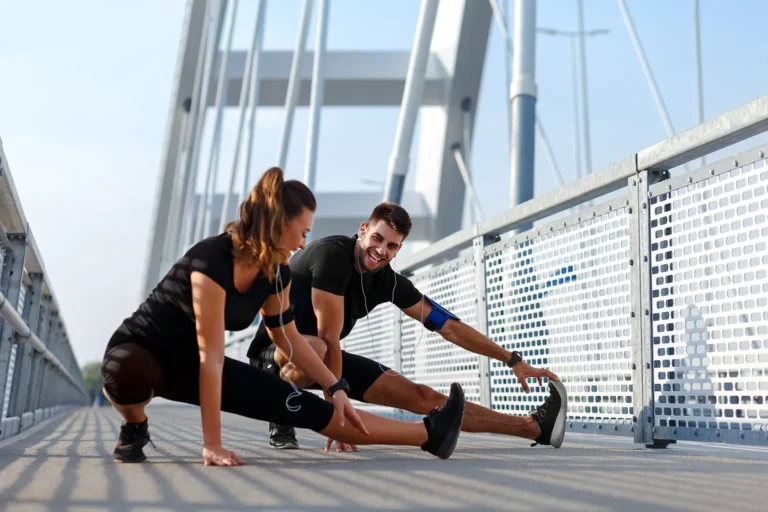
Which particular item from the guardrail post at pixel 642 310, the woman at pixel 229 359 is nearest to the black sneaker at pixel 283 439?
the woman at pixel 229 359

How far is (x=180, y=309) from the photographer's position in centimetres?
285

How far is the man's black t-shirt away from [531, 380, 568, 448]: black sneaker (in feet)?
2.27

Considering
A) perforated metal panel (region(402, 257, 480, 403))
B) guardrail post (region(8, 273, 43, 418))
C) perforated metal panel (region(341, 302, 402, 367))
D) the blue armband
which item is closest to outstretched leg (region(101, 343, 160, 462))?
the blue armband

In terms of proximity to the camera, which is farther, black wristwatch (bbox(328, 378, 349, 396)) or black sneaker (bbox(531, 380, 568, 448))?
black sneaker (bbox(531, 380, 568, 448))

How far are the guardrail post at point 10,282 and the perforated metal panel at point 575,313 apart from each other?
2.40 meters

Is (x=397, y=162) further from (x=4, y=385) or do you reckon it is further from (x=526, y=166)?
(x=4, y=385)

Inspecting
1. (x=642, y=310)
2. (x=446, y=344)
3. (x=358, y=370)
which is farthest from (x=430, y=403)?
(x=446, y=344)

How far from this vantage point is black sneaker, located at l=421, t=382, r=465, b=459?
291 centimetres

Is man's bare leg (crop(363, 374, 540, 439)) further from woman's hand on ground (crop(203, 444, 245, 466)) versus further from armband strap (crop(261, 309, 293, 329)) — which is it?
woman's hand on ground (crop(203, 444, 245, 466))

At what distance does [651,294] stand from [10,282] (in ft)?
9.10

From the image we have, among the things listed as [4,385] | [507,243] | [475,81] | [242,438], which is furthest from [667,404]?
[475,81]

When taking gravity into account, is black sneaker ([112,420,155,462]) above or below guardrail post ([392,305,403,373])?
below

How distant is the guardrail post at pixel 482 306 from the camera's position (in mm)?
5062

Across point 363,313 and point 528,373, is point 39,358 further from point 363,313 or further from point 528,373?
point 528,373
